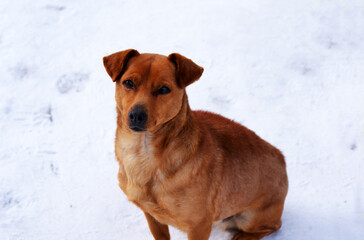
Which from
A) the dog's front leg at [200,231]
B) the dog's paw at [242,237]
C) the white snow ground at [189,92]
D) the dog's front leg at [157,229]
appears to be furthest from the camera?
the white snow ground at [189,92]

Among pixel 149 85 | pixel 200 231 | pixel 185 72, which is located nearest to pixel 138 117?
pixel 149 85

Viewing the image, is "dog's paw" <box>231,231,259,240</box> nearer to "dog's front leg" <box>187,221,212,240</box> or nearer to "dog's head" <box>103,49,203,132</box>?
"dog's front leg" <box>187,221,212,240</box>

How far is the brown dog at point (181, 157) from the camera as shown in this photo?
2951mm

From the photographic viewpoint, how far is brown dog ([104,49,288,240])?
2951 mm

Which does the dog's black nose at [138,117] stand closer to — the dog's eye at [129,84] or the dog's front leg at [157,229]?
the dog's eye at [129,84]

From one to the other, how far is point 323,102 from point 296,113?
44 cm

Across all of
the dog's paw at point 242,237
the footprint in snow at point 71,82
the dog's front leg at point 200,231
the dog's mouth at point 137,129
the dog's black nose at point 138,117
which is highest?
the dog's black nose at point 138,117

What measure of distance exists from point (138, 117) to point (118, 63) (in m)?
0.51

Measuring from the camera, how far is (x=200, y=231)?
347 centimetres

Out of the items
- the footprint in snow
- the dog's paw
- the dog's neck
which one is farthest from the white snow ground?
the dog's neck

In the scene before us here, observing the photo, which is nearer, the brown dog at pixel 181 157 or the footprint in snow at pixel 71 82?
the brown dog at pixel 181 157

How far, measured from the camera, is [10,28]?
607 cm

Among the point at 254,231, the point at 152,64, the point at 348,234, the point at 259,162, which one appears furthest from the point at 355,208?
the point at 152,64

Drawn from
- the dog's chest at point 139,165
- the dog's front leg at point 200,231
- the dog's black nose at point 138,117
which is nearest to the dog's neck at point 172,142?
the dog's chest at point 139,165
